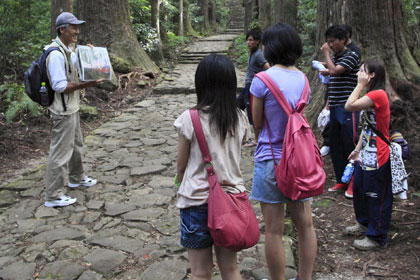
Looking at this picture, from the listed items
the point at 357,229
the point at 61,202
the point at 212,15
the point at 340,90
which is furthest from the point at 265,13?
the point at 357,229

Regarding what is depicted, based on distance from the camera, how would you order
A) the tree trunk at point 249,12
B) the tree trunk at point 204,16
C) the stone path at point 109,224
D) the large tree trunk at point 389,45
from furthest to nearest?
1. the tree trunk at point 204,16
2. the tree trunk at point 249,12
3. the large tree trunk at point 389,45
4. the stone path at point 109,224

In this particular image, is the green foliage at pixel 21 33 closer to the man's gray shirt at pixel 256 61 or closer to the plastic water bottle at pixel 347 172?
the man's gray shirt at pixel 256 61

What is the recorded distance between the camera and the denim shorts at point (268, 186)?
111 inches

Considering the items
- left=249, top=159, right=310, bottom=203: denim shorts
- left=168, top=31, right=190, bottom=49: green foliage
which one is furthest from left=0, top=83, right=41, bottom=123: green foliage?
left=168, top=31, right=190, bottom=49: green foliage

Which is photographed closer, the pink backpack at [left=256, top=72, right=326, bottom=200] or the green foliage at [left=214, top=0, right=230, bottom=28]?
the pink backpack at [left=256, top=72, right=326, bottom=200]

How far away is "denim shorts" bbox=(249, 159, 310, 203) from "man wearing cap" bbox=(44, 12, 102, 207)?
2.79 meters

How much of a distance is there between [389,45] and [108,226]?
5.30 metres

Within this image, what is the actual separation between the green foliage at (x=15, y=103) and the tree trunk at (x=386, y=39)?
5.43 meters

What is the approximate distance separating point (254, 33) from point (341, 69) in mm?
2207

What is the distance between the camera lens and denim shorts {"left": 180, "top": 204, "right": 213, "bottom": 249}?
2.47m

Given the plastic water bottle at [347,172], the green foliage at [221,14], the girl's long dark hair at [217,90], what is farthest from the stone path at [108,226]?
the green foliage at [221,14]

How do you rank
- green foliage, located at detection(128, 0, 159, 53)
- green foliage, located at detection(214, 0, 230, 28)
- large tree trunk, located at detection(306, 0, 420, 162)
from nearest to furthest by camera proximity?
large tree trunk, located at detection(306, 0, 420, 162)
green foliage, located at detection(128, 0, 159, 53)
green foliage, located at detection(214, 0, 230, 28)

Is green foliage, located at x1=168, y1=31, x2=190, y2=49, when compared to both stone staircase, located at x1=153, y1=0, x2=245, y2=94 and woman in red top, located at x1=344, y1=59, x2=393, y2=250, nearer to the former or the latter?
stone staircase, located at x1=153, y1=0, x2=245, y2=94

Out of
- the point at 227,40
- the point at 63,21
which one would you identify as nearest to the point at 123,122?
the point at 63,21
